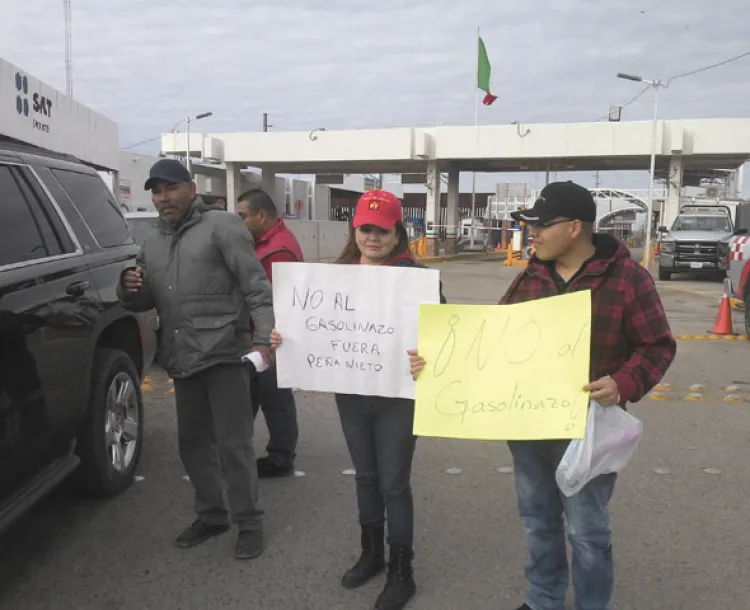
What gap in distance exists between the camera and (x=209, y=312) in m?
3.33

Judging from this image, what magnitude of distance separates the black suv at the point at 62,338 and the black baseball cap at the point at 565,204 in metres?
2.14

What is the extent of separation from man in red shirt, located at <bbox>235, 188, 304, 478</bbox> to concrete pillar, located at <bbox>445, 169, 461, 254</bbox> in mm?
30823

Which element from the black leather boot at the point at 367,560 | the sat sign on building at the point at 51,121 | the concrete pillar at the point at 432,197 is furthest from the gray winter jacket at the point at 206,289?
the concrete pillar at the point at 432,197

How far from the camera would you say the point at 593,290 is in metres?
2.43

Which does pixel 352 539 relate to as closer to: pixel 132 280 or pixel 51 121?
pixel 132 280

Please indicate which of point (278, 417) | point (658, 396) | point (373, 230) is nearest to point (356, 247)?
point (373, 230)

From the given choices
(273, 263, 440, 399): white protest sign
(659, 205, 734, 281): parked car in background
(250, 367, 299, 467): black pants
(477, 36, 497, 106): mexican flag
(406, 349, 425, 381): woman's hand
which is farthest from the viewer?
(477, 36, 497, 106): mexican flag

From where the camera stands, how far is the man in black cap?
7.86ft

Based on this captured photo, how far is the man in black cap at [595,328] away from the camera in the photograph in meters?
2.40

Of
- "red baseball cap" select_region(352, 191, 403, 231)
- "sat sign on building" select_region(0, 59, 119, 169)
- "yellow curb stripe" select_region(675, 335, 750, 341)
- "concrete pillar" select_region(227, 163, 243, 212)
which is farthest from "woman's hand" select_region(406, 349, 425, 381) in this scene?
"concrete pillar" select_region(227, 163, 243, 212)

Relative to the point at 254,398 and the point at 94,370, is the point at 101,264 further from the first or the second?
the point at 254,398

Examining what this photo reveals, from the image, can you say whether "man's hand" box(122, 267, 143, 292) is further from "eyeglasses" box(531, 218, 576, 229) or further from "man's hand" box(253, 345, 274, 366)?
"eyeglasses" box(531, 218, 576, 229)

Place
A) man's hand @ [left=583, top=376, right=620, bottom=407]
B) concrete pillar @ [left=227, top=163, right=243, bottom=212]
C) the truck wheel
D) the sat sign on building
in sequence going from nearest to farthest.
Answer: man's hand @ [left=583, top=376, right=620, bottom=407]
the truck wheel
the sat sign on building
concrete pillar @ [left=227, top=163, right=243, bottom=212]

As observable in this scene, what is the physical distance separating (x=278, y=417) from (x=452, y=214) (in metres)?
32.9
